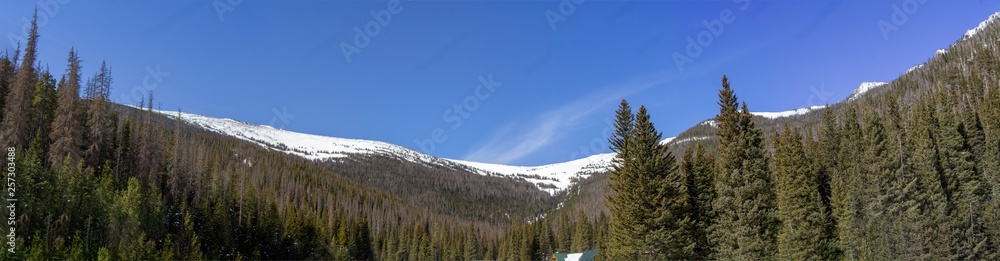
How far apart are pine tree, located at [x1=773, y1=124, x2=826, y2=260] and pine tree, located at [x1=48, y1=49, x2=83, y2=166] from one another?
78717 millimetres

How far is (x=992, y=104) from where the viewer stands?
7225cm

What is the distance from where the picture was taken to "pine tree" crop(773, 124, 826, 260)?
48156 millimetres

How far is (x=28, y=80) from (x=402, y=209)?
127176 millimetres

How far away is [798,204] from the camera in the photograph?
50.8 m

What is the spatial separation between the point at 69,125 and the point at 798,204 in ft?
280

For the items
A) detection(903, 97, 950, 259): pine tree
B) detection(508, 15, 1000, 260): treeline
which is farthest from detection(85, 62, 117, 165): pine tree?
detection(903, 97, 950, 259): pine tree

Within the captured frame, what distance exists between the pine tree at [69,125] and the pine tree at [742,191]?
72.6 meters

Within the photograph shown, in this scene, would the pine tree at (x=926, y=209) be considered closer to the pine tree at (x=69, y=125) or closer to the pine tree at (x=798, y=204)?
the pine tree at (x=798, y=204)

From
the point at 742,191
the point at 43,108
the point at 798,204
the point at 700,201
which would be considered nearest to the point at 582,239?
the point at 798,204

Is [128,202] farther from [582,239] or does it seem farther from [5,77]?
[582,239]

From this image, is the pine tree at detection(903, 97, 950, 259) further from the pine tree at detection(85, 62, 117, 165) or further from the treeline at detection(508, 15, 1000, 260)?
the pine tree at detection(85, 62, 117, 165)

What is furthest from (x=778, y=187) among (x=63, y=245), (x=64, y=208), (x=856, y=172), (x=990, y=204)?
(x=64, y=208)

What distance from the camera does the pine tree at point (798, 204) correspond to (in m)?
48.2

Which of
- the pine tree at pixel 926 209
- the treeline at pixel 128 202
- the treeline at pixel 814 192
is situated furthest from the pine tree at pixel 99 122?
the pine tree at pixel 926 209
